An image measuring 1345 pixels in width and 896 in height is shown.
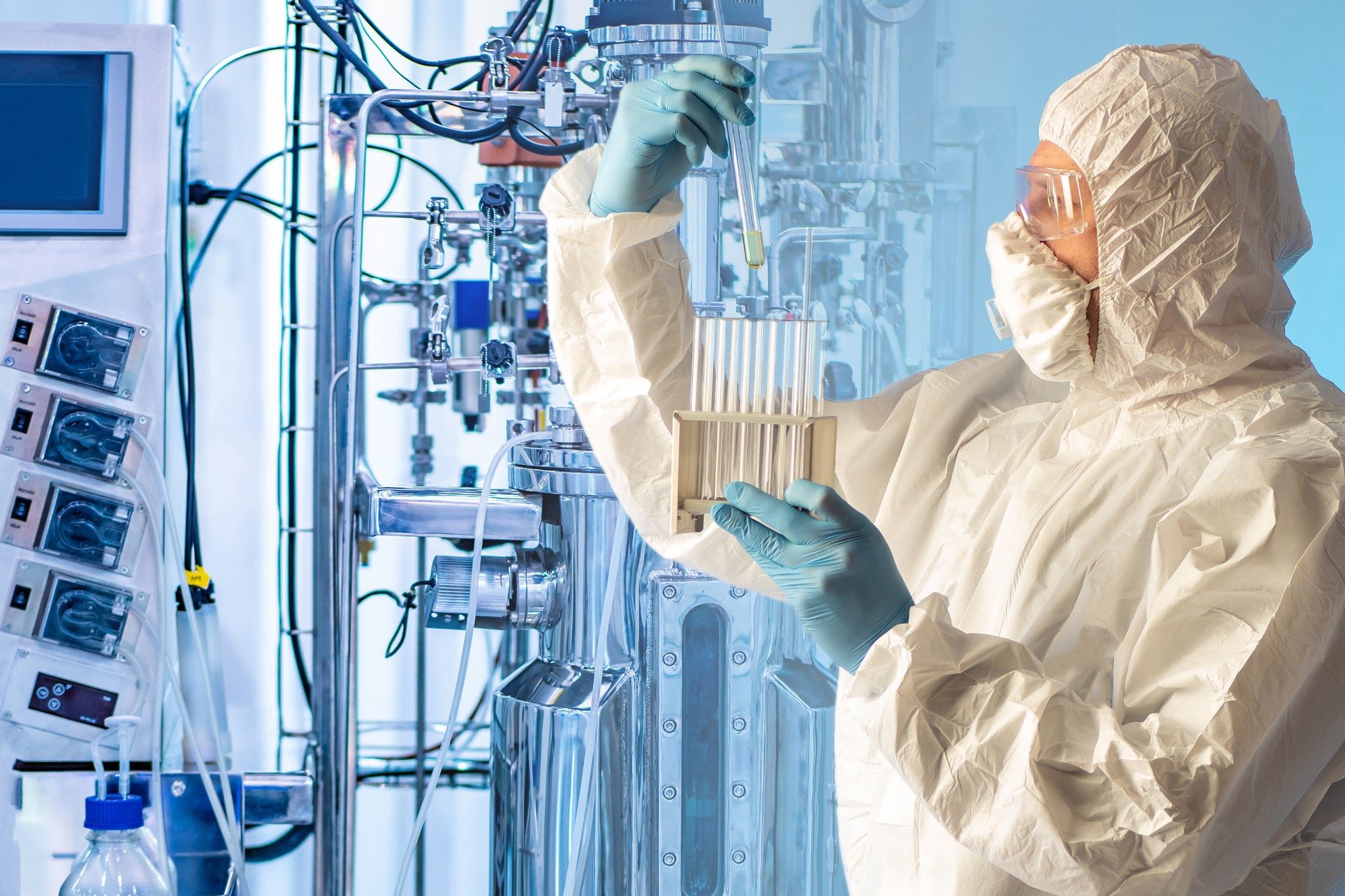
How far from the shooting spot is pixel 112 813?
145 centimetres

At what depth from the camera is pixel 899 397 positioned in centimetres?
129

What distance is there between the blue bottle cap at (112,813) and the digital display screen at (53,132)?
2.49 feet

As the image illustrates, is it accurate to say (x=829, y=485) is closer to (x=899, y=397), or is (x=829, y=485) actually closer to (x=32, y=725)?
(x=899, y=397)

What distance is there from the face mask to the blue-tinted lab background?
981 mm

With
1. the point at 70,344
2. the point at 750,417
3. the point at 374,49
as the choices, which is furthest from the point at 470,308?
the point at 750,417

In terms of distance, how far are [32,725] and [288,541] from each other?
2.09 feet

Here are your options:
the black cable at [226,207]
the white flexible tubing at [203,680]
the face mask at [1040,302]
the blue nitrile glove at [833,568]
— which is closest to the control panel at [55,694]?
the white flexible tubing at [203,680]

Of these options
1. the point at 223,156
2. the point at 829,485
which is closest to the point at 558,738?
the point at 829,485

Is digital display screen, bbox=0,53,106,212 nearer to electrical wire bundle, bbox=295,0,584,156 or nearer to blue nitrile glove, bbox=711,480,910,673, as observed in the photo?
electrical wire bundle, bbox=295,0,584,156

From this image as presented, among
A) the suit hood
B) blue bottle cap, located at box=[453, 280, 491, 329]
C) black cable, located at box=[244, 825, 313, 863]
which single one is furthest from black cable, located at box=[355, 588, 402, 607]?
the suit hood

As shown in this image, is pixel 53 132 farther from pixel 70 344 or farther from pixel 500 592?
pixel 500 592

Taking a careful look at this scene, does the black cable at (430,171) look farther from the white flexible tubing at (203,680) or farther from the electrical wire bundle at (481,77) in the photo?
the white flexible tubing at (203,680)

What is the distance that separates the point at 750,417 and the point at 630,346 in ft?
0.85

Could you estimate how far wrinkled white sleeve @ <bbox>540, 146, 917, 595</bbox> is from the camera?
1.17 m
